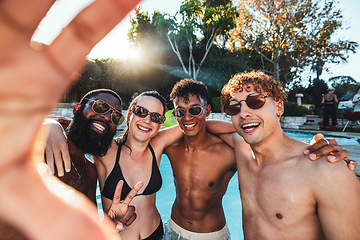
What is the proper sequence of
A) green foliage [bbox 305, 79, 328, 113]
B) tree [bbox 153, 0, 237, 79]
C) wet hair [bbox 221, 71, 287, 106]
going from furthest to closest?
green foliage [bbox 305, 79, 328, 113]
tree [bbox 153, 0, 237, 79]
wet hair [bbox 221, 71, 287, 106]

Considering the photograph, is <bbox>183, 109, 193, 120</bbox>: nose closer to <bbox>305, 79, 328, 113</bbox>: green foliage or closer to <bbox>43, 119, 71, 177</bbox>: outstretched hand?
<bbox>43, 119, 71, 177</bbox>: outstretched hand

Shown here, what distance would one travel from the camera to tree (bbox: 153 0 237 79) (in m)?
14.5

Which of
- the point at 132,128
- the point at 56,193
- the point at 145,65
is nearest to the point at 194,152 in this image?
the point at 132,128

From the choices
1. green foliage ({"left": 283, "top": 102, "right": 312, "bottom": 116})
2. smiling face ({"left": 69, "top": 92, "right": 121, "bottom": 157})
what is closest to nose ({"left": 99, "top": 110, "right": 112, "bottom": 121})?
smiling face ({"left": 69, "top": 92, "right": 121, "bottom": 157})

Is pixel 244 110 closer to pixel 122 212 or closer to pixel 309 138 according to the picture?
pixel 122 212

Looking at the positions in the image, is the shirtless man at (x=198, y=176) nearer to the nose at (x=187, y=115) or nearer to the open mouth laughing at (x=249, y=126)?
the nose at (x=187, y=115)

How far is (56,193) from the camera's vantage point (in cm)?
42

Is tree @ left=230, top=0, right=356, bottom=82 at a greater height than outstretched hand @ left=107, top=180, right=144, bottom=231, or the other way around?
tree @ left=230, top=0, right=356, bottom=82

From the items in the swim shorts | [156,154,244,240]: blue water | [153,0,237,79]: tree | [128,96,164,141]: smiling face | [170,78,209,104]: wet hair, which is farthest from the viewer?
[153,0,237,79]: tree

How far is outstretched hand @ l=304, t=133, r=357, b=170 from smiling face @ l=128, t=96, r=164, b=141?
1.93 m

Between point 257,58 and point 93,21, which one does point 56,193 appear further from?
point 257,58

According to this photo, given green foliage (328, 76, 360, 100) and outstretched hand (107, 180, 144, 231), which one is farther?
green foliage (328, 76, 360, 100)

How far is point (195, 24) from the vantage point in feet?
49.7

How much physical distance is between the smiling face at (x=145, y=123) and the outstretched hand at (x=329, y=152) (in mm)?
1930
